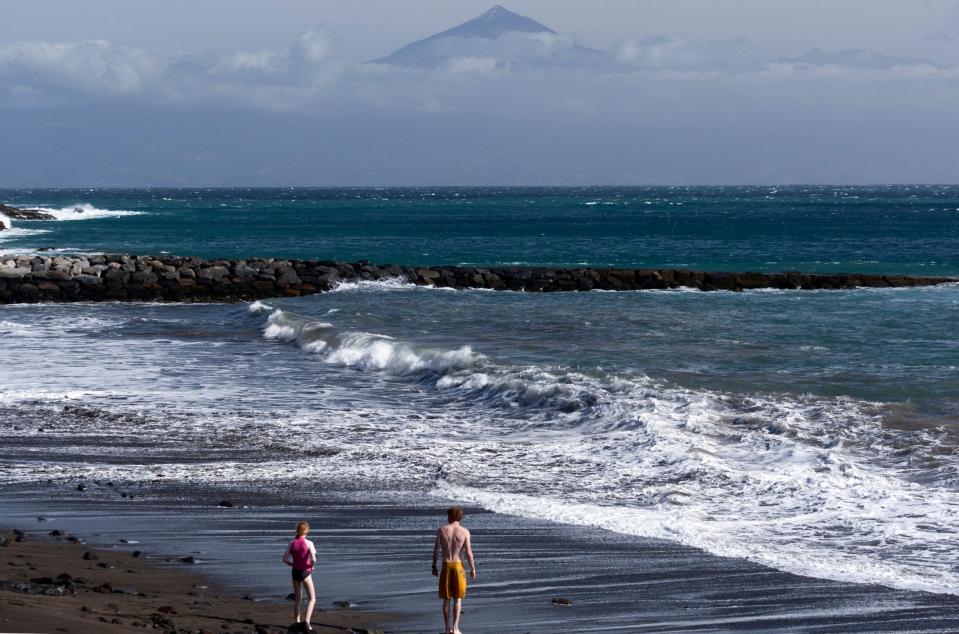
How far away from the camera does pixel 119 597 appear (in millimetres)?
8547

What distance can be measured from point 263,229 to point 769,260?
152 ft

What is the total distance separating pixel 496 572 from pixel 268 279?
31.0m

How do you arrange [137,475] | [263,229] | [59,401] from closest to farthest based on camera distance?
1. [137,475]
2. [59,401]
3. [263,229]

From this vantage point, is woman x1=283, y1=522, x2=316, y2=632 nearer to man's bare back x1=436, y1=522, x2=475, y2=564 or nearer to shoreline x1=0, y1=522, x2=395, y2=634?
shoreline x1=0, y1=522, x2=395, y2=634

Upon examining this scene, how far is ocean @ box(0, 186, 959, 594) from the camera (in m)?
Result: 11.8

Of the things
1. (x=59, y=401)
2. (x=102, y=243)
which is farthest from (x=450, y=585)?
(x=102, y=243)

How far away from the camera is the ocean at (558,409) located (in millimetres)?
11750

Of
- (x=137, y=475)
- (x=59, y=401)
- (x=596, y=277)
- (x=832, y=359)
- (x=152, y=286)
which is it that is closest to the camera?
(x=137, y=475)

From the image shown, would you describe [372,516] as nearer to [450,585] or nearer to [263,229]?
[450,585]

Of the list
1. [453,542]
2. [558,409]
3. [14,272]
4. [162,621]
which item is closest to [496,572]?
[453,542]

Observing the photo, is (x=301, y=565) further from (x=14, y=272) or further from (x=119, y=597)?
(x=14, y=272)

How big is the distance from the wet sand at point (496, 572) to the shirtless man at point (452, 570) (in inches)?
9.6

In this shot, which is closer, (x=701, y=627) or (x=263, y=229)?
(x=701, y=627)

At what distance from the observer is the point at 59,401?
17859mm
